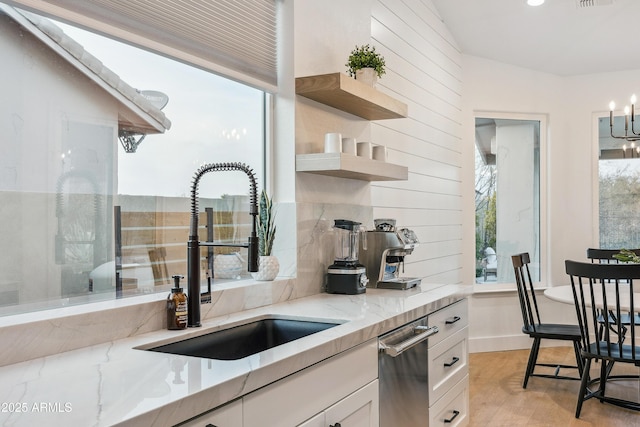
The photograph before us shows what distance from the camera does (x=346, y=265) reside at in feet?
9.38

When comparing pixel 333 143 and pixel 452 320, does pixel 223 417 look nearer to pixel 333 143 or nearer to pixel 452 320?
pixel 333 143

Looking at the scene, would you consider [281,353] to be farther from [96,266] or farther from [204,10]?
[204,10]

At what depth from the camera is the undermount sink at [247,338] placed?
1873 mm

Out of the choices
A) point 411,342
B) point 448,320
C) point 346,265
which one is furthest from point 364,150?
point 411,342

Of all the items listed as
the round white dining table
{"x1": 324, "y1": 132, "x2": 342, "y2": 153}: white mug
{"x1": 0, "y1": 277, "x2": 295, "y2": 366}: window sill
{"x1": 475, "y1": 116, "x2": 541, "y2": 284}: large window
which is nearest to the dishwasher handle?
{"x1": 0, "y1": 277, "x2": 295, "y2": 366}: window sill

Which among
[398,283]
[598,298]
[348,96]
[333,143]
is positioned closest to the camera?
[333,143]

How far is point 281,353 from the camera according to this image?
61.3 inches

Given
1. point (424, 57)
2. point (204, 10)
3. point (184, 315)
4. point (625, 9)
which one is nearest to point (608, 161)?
point (625, 9)

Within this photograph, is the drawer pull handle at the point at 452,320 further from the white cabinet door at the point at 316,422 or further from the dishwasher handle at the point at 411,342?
the white cabinet door at the point at 316,422

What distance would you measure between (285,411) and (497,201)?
452 cm

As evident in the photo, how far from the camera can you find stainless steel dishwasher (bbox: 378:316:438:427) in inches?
84.1

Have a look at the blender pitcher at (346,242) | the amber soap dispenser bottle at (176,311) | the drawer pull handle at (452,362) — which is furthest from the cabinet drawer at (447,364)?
the amber soap dispenser bottle at (176,311)

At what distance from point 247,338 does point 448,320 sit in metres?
1.14

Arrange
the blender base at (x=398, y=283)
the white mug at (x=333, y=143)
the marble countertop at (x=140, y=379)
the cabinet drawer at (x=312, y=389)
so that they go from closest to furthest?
the marble countertop at (x=140, y=379), the cabinet drawer at (x=312, y=389), the white mug at (x=333, y=143), the blender base at (x=398, y=283)
